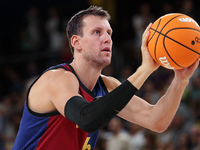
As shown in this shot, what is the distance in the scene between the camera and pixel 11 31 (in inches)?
500

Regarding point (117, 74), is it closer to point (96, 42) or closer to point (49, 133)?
point (96, 42)

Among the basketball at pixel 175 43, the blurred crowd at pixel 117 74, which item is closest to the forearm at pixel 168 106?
the basketball at pixel 175 43

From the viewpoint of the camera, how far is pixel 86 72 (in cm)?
382

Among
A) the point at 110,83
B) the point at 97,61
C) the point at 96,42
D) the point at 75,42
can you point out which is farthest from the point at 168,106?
the point at 75,42

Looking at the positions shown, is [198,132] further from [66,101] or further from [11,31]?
[11,31]

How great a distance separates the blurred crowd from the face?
379cm

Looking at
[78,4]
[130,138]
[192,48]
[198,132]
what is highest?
[192,48]

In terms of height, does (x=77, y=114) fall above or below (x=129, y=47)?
above

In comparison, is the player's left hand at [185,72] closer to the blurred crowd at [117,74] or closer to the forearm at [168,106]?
the forearm at [168,106]

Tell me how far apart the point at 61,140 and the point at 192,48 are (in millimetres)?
1481

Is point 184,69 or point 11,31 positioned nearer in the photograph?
point 184,69

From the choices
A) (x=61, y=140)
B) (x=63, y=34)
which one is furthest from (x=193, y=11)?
(x=61, y=140)

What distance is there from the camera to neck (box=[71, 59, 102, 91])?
3.81 meters

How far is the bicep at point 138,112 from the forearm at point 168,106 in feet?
0.23
